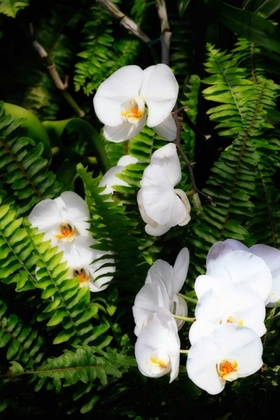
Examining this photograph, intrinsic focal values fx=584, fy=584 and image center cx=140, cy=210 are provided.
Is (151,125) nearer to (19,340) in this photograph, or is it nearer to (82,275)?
(82,275)

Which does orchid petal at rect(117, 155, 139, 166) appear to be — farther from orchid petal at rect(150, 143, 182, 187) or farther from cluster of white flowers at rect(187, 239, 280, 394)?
cluster of white flowers at rect(187, 239, 280, 394)

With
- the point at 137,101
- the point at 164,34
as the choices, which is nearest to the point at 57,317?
the point at 137,101

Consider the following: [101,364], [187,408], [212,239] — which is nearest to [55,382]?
[101,364]

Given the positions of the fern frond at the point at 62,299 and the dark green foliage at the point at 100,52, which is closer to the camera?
the fern frond at the point at 62,299

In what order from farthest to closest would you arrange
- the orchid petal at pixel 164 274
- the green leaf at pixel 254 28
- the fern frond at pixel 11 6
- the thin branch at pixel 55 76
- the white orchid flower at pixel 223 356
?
1. the thin branch at pixel 55 76
2. the fern frond at pixel 11 6
3. the green leaf at pixel 254 28
4. the orchid petal at pixel 164 274
5. the white orchid flower at pixel 223 356

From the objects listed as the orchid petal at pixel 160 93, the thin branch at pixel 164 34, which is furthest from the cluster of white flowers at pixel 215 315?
the thin branch at pixel 164 34

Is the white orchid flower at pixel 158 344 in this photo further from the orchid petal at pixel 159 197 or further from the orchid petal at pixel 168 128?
the orchid petal at pixel 168 128

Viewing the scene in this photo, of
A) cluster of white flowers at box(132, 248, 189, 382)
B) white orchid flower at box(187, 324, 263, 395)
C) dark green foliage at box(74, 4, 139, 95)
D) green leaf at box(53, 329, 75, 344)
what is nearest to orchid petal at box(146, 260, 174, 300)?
cluster of white flowers at box(132, 248, 189, 382)
